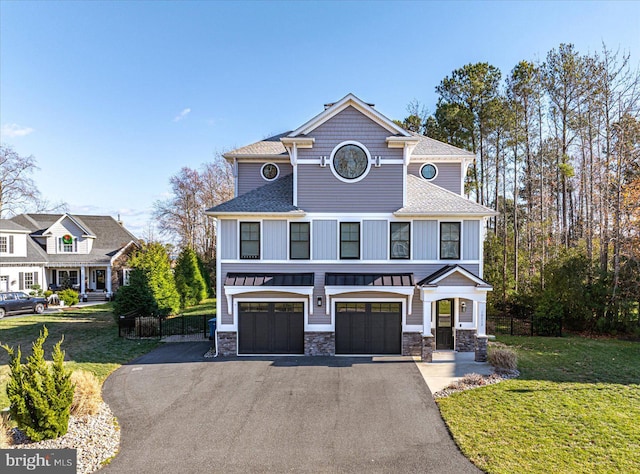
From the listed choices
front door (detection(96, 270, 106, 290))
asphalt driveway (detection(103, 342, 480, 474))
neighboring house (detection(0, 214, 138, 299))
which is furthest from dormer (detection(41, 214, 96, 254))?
asphalt driveway (detection(103, 342, 480, 474))

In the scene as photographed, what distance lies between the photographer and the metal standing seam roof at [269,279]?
525 inches

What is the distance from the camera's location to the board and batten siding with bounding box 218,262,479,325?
1362 centimetres

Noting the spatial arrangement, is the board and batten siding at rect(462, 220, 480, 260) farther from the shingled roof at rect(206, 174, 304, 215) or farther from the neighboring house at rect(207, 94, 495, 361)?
the shingled roof at rect(206, 174, 304, 215)

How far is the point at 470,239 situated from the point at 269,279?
798cm

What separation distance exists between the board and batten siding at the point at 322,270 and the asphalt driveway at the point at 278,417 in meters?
1.65

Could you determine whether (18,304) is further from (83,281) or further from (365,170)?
(365,170)

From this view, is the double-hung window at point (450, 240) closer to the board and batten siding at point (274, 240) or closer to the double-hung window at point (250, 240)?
the board and batten siding at point (274, 240)

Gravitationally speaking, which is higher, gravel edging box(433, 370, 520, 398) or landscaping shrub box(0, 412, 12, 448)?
landscaping shrub box(0, 412, 12, 448)

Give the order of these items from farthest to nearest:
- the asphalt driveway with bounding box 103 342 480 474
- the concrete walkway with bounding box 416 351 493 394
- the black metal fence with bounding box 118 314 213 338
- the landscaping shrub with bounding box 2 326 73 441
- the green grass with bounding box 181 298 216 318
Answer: the green grass with bounding box 181 298 216 318 → the black metal fence with bounding box 118 314 213 338 → the concrete walkway with bounding box 416 351 493 394 → the landscaping shrub with bounding box 2 326 73 441 → the asphalt driveway with bounding box 103 342 480 474

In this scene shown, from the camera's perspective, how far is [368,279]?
13.4 meters

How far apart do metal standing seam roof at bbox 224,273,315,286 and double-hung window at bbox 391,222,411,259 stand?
3.39 meters

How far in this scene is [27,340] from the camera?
1569cm

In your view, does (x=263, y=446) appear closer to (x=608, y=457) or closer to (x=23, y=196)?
(x=608, y=457)

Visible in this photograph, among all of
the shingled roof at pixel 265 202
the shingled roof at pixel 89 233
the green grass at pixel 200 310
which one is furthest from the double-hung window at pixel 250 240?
the shingled roof at pixel 89 233
